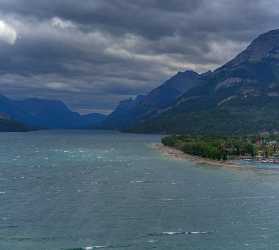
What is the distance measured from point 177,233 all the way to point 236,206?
3167 cm

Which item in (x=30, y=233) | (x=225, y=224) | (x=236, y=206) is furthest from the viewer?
(x=236, y=206)

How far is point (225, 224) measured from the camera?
103750mm

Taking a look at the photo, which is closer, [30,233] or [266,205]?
[30,233]

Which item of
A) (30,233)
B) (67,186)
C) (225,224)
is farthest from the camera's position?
(67,186)

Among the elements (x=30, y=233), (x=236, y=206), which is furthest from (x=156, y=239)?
(x=236, y=206)

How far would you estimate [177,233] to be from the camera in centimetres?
9531

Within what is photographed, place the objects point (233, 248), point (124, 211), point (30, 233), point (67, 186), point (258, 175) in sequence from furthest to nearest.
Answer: point (258, 175), point (67, 186), point (124, 211), point (30, 233), point (233, 248)

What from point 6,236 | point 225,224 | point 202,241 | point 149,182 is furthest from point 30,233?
point 149,182

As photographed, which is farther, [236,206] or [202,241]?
[236,206]

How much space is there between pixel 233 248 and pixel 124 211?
3337 cm

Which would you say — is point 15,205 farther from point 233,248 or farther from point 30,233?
point 233,248

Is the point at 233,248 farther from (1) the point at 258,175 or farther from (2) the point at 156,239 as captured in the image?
(1) the point at 258,175

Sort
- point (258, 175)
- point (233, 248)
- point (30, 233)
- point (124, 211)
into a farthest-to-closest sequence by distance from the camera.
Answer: point (258, 175)
point (124, 211)
point (30, 233)
point (233, 248)

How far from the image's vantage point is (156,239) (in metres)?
90.5
